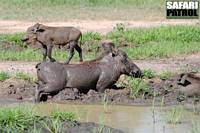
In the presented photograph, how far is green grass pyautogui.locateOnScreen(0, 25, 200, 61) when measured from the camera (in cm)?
1583

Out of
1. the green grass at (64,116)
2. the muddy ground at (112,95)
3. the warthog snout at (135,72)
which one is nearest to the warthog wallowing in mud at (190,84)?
the muddy ground at (112,95)

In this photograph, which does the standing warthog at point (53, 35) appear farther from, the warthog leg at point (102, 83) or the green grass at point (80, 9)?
the green grass at point (80, 9)

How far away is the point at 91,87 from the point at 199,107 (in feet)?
6.38

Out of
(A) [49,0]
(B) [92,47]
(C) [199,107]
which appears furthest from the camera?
(A) [49,0]

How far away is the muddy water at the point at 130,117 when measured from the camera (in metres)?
9.45

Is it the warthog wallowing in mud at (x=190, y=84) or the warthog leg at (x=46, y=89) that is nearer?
the warthog leg at (x=46, y=89)

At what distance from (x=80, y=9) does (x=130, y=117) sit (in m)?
16.2

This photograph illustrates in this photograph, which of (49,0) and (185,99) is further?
(49,0)

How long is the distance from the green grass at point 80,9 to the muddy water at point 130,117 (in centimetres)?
1224

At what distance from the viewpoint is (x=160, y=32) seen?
18.7m

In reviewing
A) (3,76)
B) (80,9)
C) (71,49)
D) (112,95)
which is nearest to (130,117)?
(112,95)

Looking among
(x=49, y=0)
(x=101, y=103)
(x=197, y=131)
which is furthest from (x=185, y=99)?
(x=49, y=0)

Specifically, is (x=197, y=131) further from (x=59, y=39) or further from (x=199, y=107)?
(x=59, y=39)

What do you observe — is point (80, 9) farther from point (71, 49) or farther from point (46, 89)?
point (46, 89)
